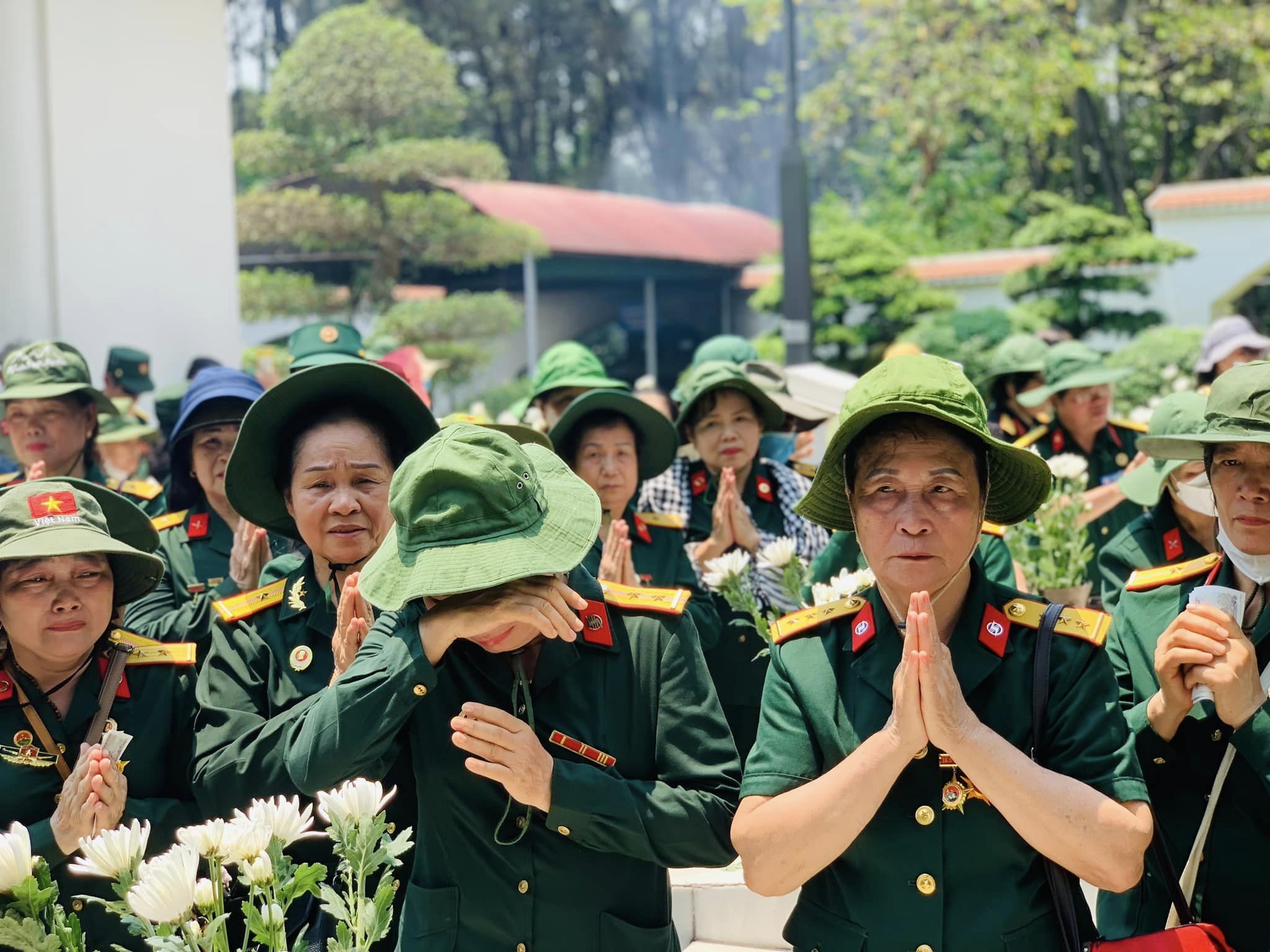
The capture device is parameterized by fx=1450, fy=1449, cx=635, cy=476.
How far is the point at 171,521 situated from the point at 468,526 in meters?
2.94

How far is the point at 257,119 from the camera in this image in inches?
1672

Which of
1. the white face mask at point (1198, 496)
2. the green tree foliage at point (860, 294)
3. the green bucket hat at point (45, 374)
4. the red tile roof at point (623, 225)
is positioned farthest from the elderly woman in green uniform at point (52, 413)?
the red tile roof at point (623, 225)

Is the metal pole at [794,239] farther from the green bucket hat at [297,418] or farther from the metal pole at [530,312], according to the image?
the green bucket hat at [297,418]

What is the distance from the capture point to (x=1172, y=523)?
14.2ft

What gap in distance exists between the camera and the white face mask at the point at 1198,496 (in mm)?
4133

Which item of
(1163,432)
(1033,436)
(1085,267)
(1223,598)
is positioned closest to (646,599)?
(1223,598)

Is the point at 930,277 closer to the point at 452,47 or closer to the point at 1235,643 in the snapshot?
the point at 1235,643

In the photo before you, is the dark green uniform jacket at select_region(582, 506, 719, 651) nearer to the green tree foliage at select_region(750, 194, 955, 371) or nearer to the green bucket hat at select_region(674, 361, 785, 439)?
the green bucket hat at select_region(674, 361, 785, 439)

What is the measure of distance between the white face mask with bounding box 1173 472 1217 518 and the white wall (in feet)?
26.3

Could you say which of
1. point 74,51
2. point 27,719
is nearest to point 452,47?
point 74,51

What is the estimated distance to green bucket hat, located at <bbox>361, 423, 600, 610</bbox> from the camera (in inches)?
94.1

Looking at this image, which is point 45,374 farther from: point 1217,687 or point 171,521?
point 1217,687

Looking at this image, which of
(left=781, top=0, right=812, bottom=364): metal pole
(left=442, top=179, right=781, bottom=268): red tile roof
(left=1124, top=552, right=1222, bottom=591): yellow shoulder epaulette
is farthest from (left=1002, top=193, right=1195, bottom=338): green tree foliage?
(left=1124, top=552, right=1222, bottom=591): yellow shoulder epaulette

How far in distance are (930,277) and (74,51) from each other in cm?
1662
